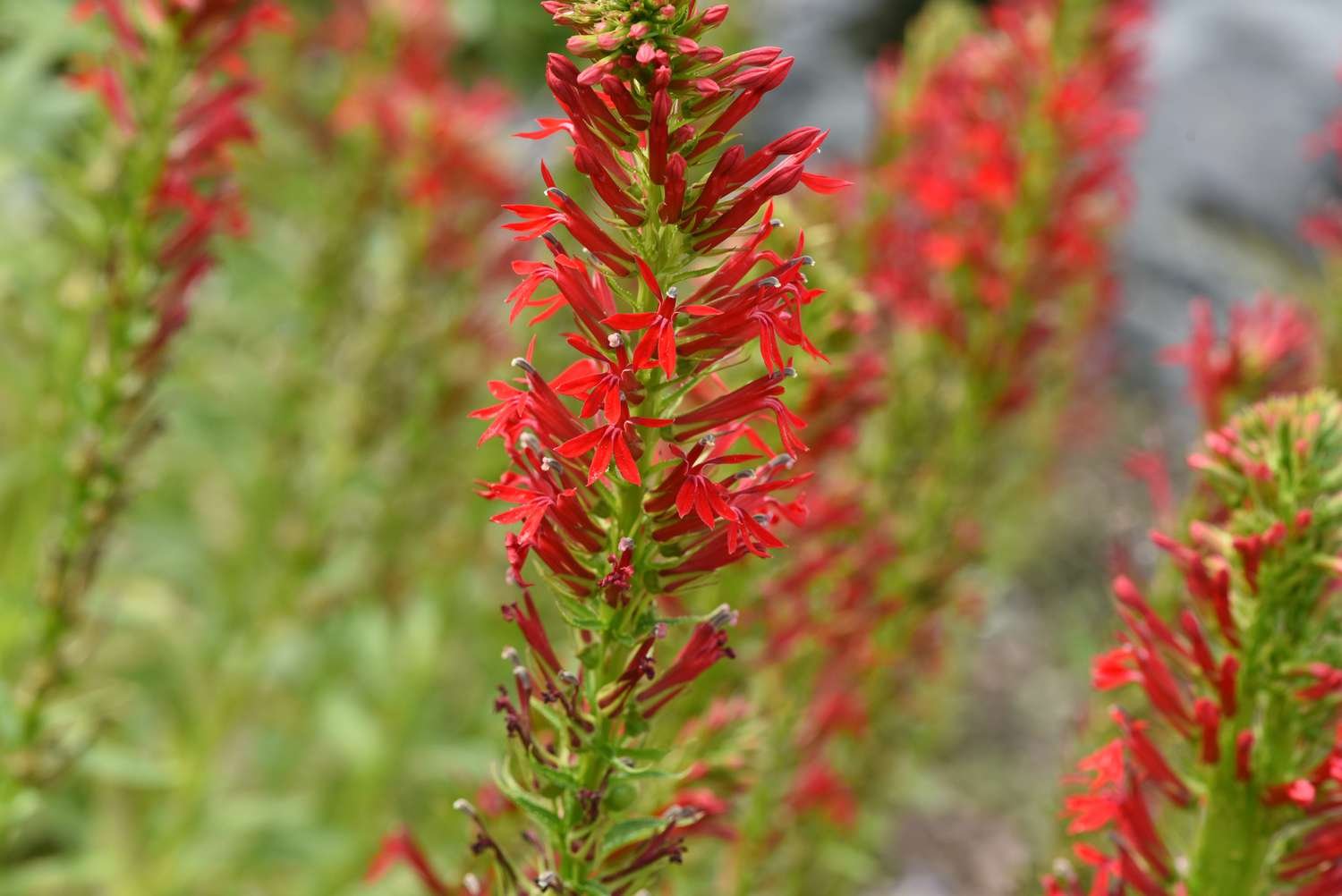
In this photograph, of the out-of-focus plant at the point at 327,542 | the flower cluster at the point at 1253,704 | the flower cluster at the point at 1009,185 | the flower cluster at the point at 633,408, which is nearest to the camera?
the flower cluster at the point at 633,408

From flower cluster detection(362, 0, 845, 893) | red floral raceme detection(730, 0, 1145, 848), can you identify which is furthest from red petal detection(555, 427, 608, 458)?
red floral raceme detection(730, 0, 1145, 848)

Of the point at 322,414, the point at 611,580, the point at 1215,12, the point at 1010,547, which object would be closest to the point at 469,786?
the point at 611,580

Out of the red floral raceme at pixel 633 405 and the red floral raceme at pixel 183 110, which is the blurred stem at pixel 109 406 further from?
the red floral raceme at pixel 633 405

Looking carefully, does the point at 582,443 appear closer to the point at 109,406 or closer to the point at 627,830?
the point at 627,830

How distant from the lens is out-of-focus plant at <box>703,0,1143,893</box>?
12.9 ft

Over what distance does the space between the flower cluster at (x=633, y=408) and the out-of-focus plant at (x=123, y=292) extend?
130cm

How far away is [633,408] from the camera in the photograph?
1.69 metres

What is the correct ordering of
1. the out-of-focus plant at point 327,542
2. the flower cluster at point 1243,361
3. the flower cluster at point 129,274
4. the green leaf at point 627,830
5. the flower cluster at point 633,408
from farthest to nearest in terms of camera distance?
the out-of-focus plant at point 327,542 → the flower cluster at point 1243,361 → the flower cluster at point 129,274 → the green leaf at point 627,830 → the flower cluster at point 633,408

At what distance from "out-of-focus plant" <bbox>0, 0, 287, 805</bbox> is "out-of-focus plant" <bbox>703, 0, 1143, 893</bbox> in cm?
187

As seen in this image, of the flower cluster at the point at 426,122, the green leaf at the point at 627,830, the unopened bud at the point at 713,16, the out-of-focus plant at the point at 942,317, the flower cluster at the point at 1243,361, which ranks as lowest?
the green leaf at the point at 627,830

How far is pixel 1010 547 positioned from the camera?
22.7ft

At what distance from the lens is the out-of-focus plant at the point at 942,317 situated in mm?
3928

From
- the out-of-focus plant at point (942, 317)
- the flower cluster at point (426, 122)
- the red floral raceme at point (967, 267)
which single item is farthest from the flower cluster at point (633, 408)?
the flower cluster at point (426, 122)

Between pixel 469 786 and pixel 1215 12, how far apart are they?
10.6m
